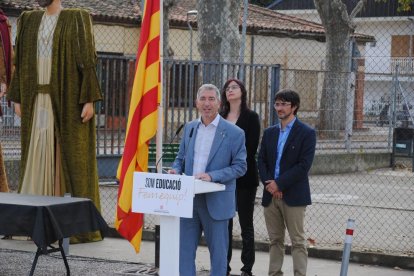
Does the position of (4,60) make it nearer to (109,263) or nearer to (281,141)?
(109,263)

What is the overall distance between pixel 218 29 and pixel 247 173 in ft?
28.9

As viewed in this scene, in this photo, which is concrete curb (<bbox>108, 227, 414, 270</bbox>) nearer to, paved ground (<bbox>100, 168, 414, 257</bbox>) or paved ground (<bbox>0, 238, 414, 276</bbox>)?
paved ground (<bbox>0, 238, 414, 276</bbox>)

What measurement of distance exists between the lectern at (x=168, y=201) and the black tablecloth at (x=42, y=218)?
3.37 feet

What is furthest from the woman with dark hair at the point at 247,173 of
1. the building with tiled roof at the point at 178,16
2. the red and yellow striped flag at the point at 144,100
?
the building with tiled roof at the point at 178,16

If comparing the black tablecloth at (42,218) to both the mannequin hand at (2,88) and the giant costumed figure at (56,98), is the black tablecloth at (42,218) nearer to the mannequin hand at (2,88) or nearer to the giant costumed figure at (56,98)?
the giant costumed figure at (56,98)

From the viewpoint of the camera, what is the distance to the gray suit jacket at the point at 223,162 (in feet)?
24.9

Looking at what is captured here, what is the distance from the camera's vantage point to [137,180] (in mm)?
6965

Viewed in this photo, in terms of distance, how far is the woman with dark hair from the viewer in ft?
28.3

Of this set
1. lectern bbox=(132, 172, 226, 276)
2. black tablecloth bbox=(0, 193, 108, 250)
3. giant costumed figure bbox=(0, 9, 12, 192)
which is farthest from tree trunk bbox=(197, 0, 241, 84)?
lectern bbox=(132, 172, 226, 276)

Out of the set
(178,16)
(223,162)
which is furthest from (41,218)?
(178,16)

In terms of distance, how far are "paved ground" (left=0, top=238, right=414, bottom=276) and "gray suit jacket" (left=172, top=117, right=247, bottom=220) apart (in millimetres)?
1436

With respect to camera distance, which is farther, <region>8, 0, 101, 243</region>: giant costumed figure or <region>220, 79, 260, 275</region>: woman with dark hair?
<region>8, 0, 101, 243</region>: giant costumed figure

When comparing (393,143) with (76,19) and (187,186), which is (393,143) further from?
(187,186)

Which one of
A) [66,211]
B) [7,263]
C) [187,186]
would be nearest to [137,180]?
[187,186]
